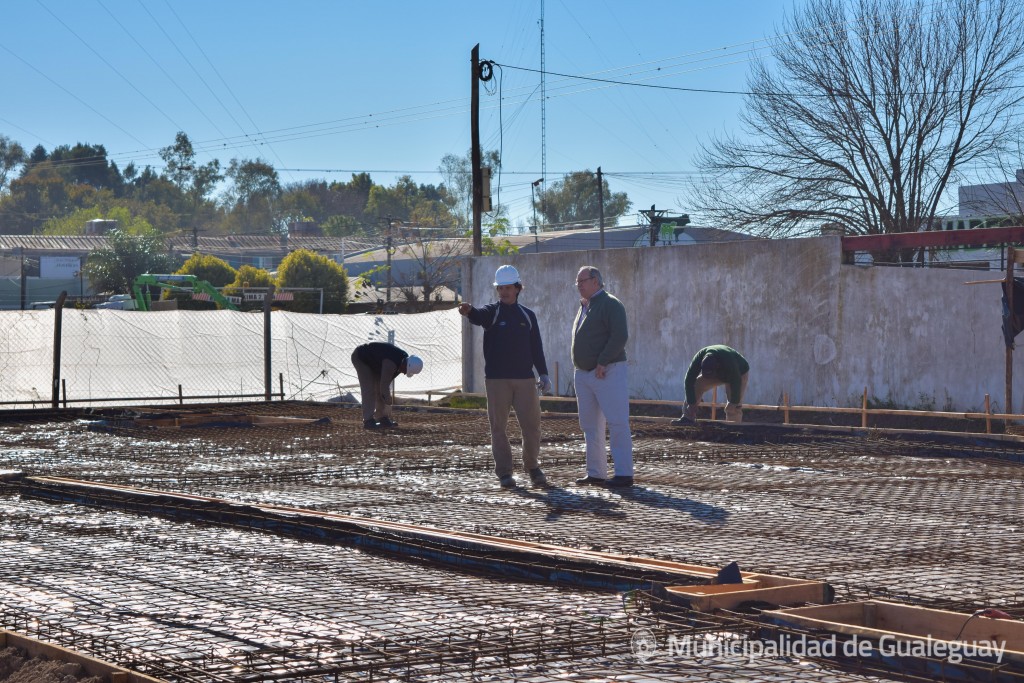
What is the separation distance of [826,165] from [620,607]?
1049 inches

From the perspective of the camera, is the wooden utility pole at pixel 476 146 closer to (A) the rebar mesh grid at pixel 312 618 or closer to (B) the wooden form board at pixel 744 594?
(A) the rebar mesh grid at pixel 312 618

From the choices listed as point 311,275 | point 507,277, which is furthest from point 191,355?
point 311,275

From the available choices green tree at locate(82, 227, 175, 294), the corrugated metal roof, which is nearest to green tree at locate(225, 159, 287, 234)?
the corrugated metal roof

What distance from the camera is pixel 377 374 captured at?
13.2 metres

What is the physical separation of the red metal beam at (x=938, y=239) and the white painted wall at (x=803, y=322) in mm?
345

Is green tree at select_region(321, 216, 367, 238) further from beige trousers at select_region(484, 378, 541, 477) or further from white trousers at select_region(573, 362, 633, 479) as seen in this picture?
white trousers at select_region(573, 362, 633, 479)

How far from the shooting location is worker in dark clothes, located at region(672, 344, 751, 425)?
12.4 meters

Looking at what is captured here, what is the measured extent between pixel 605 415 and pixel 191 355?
13.0m

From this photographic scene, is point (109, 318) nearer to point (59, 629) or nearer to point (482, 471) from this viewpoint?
point (482, 471)

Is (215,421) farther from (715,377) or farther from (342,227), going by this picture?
(342,227)

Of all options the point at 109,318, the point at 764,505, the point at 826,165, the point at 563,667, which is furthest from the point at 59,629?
the point at 826,165

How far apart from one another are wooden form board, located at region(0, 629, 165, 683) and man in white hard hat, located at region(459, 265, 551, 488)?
463 cm

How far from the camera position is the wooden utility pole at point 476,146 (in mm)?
23000

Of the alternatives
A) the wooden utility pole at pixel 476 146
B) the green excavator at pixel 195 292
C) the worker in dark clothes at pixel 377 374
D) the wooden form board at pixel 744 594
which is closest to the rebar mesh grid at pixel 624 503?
the wooden form board at pixel 744 594
